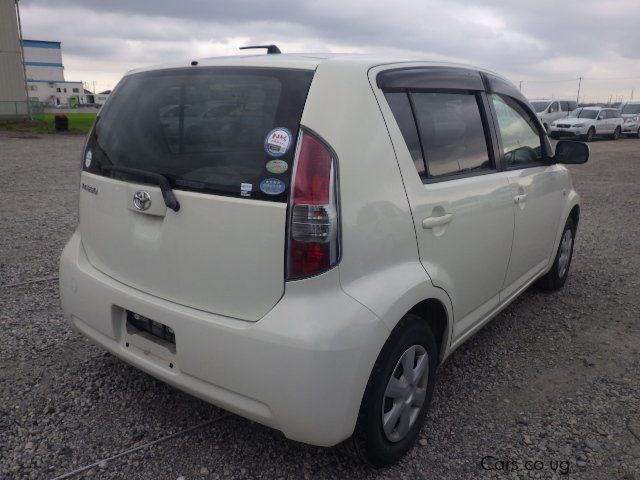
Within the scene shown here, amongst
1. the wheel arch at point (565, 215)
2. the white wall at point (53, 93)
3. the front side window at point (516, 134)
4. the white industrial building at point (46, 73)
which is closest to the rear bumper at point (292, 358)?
the front side window at point (516, 134)

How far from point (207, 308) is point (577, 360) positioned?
103 inches

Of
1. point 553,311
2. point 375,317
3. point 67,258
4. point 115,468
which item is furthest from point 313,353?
point 553,311

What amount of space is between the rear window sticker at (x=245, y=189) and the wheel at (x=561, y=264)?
333 cm

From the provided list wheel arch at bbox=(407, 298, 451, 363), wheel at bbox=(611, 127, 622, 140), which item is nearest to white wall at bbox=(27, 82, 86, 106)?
wheel at bbox=(611, 127, 622, 140)

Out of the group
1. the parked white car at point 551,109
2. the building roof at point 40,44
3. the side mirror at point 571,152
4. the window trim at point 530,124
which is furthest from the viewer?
the building roof at point 40,44

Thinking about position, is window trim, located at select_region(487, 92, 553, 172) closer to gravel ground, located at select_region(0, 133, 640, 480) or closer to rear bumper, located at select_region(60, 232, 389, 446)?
gravel ground, located at select_region(0, 133, 640, 480)

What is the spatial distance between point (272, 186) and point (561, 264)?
360 cm

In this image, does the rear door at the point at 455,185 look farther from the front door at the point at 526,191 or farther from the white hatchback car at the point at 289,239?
the front door at the point at 526,191

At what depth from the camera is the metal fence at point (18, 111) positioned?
92.3ft

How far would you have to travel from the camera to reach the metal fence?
28141 millimetres

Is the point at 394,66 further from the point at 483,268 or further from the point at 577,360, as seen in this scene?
the point at 577,360

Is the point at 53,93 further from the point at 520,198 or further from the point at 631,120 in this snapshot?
the point at 520,198

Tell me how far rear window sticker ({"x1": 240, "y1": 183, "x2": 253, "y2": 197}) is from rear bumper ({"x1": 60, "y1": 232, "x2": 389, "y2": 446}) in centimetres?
37

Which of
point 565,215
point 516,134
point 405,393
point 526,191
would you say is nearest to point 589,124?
point 565,215
